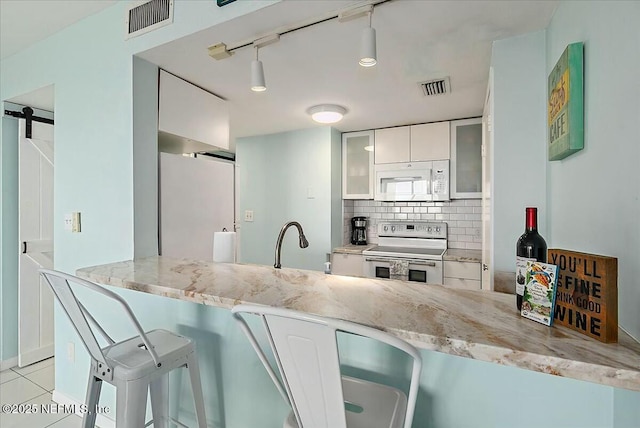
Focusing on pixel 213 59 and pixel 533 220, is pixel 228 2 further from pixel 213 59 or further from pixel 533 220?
pixel 533 220

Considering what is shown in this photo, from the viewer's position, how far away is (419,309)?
0.94m

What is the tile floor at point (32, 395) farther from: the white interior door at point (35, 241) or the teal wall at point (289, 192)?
the teal wall at point (289, 192)

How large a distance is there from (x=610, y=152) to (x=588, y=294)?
400 millimetres

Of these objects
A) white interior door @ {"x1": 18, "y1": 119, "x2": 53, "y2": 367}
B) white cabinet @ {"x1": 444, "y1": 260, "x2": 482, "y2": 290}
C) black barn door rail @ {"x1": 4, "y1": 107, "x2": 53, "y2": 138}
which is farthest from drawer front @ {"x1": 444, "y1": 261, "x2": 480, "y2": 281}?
black barn door rail @ {"x1": 4, "y1": 107, "x2": 53, "y2": 138}

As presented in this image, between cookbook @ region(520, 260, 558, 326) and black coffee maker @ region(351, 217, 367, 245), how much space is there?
10.0ft

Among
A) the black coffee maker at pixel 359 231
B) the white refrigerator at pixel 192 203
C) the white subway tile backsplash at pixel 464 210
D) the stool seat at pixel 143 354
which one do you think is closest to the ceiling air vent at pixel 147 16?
the white refrigerator at pixel 192 203

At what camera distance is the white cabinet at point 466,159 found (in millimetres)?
3176

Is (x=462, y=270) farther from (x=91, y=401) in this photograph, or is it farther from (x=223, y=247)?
(x=91, y=401)

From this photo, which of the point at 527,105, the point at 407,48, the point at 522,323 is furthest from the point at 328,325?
the point at 407,48

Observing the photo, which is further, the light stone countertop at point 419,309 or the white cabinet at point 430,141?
the white cabinet at point 430,141

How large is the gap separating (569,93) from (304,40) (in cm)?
119

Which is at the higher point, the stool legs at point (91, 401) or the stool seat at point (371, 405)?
the stool seat at point (371, 405)

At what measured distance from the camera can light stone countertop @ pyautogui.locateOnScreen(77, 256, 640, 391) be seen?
645 millimetres

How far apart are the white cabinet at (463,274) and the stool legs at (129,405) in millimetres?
2625
